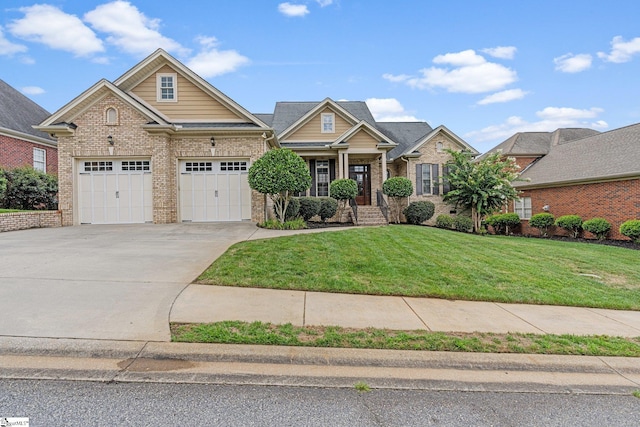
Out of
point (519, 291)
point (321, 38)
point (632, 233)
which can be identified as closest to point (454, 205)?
point (632, 233)

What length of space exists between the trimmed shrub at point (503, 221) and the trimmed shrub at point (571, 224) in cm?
257

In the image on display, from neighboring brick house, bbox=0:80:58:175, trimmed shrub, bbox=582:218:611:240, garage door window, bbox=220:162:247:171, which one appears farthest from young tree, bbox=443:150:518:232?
neighboring brick house, bbox=0:80:58:175

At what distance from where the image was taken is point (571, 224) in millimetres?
16062

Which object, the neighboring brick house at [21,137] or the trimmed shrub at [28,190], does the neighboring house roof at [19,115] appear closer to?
the neighboring brick house at [21,137]

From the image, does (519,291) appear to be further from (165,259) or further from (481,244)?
(165,259)

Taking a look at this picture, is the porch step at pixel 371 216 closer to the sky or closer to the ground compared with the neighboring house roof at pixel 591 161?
closer to the ground

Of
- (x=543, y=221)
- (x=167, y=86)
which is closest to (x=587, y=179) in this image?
(x=543, y=221)

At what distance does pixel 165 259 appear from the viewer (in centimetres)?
732

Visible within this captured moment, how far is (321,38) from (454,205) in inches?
445

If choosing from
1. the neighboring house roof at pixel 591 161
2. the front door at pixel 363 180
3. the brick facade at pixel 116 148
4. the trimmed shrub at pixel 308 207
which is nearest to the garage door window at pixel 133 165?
the brick facade at pixel 116 148

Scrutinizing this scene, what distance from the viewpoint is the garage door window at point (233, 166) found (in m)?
14.4

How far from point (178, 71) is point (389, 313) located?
1461 centimetres

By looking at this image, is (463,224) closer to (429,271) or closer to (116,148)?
(429,271)

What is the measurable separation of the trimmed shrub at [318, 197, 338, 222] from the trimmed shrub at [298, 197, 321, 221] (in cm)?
39
